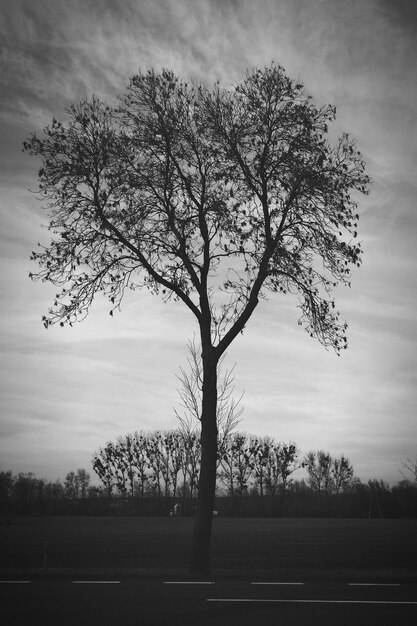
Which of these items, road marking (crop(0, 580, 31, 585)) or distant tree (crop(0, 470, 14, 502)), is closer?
road marking (crop(0, 580, 31, 585))

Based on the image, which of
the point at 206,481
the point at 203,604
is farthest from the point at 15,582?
the point at 206,481

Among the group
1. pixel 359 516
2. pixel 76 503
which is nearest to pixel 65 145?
pixel 359 516

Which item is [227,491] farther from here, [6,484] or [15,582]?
[15,582]

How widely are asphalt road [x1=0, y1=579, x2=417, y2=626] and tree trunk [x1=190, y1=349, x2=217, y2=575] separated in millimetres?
2703

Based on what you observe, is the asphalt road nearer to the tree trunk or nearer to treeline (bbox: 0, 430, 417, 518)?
the tree trunk

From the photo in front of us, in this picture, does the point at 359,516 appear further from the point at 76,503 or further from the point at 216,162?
the point at 216,162

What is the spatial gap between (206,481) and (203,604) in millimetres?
5496

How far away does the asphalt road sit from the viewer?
6.64 metres

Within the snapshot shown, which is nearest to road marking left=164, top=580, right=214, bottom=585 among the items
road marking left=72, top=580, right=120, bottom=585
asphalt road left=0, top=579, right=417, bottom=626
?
asphalt road left=0, top=579, right=417, bottom=626

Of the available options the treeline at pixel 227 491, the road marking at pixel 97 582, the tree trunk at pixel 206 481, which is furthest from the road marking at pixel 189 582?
the treeline at pixel 227 491

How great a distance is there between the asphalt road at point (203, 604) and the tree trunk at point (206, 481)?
2703mm

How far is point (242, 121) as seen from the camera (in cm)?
1462

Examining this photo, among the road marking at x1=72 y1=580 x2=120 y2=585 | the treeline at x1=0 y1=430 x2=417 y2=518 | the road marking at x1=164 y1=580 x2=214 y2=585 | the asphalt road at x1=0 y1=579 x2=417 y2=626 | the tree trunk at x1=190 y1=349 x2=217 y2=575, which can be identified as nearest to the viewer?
the asphalt road at x1=0 y1=579 x2=417 y2=626

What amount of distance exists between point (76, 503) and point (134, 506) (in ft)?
36.7
